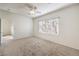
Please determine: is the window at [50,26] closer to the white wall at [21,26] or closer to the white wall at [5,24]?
the white wall at [21,26]

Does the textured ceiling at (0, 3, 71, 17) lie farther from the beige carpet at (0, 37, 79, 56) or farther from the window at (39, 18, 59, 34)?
the beige carpet at (0, 37, 79, 56)

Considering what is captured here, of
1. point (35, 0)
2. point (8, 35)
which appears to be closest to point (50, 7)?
point (35, 0)

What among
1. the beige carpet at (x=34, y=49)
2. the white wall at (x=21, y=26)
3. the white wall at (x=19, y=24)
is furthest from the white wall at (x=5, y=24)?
the beige carpet at (x=34, y=49)

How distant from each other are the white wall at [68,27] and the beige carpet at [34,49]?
4.7 inches

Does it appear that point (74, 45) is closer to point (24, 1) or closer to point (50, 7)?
point (50, 7)

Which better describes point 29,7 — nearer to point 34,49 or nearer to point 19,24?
point 19,24

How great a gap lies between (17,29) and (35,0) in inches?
29.9

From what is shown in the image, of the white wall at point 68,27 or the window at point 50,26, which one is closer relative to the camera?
the white wall at point 68,27

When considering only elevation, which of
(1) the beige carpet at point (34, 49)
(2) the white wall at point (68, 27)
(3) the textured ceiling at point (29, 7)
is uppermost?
(3) the textured ceiling at point (29, 7)

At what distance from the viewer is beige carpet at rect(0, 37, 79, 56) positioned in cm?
216

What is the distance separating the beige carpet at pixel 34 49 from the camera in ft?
7.09

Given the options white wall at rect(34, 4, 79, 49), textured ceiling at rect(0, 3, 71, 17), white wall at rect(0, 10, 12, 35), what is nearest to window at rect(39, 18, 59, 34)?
white wall at rect(34, 4, 79, 49)

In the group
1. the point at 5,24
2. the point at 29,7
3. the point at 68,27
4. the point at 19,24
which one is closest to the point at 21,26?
the point at 19,24

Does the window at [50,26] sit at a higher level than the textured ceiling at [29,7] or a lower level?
lower
